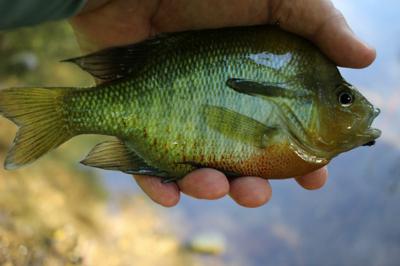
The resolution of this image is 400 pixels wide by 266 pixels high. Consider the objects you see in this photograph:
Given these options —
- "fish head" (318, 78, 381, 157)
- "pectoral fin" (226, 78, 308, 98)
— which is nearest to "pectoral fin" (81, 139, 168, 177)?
"pectoral fin" (226, 78, 308, 98)

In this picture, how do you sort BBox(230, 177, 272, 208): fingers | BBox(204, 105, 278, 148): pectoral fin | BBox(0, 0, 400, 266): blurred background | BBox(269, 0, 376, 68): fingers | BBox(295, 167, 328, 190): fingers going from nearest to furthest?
BBox(204, 105, 278, 148): pectoral fin → BBox(230, 177, 272, 208): fingers → BBox(269, 0, 376, 68): fingers → BBox(295, 167, 328, 190): fingers → BBox(0, 0, 400, 266): blurred background

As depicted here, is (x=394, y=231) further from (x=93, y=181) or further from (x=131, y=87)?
(x=131, y=87)

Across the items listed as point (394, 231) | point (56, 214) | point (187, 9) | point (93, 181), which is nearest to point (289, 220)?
point (394, 231)

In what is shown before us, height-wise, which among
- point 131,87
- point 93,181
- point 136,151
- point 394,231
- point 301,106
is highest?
point 301,106

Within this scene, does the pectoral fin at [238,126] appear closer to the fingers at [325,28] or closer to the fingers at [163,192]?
the fingers at [163,192]

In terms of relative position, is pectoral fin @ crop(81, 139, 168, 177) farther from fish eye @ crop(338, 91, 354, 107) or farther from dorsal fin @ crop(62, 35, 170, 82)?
fish eye @ crop(338, 91, 354, 107)

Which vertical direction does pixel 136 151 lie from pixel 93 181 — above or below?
above
